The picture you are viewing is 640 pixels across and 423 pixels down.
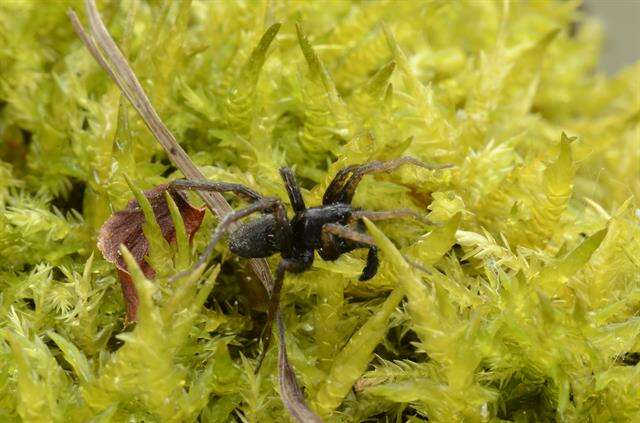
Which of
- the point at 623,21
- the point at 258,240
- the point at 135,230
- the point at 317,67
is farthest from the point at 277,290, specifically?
the point at 623,21

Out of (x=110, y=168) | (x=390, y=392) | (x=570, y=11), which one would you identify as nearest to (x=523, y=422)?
(x=390, y=392)

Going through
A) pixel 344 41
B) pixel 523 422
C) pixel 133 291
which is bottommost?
pixel 523 422

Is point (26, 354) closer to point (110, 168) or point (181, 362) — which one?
point (181, 362)

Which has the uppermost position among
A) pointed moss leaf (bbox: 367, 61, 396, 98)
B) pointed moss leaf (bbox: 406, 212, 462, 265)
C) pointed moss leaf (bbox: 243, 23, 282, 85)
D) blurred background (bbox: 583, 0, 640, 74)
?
pointed moss leaf (bbox: 243, 23, 282, 85)

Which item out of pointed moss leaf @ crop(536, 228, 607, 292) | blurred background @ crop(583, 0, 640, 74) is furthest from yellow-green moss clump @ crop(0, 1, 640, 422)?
blurred background @ crop(583, 0, 640, 74)

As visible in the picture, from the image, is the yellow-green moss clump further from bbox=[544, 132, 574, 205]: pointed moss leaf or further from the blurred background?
the blurred background

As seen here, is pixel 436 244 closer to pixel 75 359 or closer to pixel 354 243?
pixel 354 243

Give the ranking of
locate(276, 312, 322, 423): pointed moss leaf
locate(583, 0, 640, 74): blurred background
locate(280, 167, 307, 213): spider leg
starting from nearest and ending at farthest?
locate(276, 312, 322, 423): pointed moss leaf < locate(280, 167, 307, 213): spider leg < locate(583, 0, 640, 74): blurred background

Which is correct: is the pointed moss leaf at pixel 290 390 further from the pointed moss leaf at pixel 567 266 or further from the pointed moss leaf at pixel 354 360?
the pointed moss leaf at pixel 567 266
